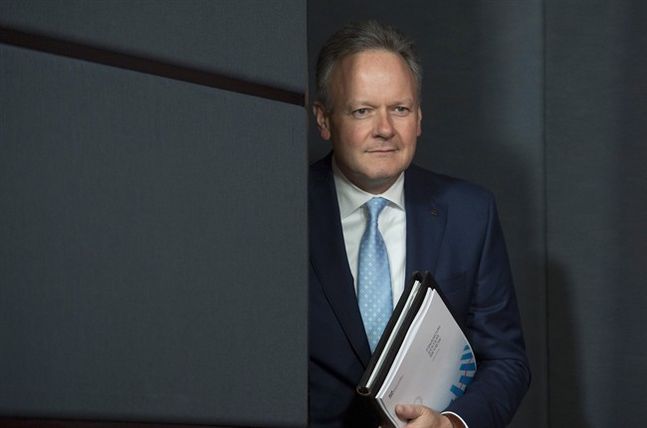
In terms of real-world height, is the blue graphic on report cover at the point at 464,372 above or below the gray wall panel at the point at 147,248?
below

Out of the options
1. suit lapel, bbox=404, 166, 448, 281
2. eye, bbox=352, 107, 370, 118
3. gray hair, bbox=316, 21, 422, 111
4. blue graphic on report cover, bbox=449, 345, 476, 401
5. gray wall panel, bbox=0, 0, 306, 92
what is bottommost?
blue graphic on report cover, bbox=449, 345, 476, 401

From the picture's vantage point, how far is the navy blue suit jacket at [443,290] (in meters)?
2.04

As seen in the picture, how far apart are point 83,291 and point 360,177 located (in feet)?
2.89

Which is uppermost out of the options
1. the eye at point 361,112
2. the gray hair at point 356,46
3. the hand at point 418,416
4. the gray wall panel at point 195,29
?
the gray hair at point 356,46

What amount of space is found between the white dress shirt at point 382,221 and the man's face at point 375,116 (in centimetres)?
5

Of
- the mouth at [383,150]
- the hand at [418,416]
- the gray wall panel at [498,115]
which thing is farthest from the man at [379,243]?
the gray wall panel at [498,115]

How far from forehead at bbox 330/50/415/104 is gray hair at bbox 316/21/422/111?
2cm

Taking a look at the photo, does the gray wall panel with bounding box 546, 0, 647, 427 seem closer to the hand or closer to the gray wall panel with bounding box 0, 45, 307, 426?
the hand

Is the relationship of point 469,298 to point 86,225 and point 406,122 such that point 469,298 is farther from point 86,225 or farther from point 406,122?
point 86,225

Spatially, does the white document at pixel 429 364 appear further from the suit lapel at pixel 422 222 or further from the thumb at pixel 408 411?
the suit lapel at pixel 422 222

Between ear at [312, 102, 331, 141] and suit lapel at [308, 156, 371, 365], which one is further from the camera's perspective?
ear at [312, 102, 331, 141]

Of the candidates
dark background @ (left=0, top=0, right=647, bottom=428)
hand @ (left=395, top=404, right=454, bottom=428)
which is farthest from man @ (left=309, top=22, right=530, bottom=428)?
dark background @ (left=0, top=0, right=647, bottom=428)

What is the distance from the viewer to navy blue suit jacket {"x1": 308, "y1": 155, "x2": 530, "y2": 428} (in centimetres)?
204

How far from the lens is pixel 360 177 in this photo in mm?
2123
